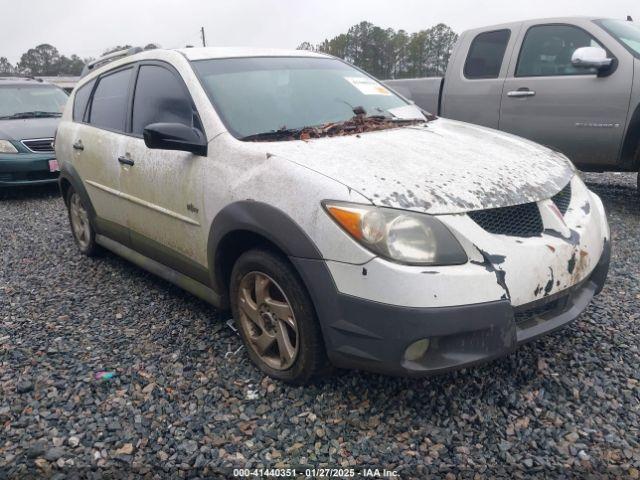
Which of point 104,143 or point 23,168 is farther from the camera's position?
point 23,168

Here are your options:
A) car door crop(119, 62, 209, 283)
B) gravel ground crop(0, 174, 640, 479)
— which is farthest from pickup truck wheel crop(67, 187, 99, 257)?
gravel ground crop(0, 174, 640, 479)

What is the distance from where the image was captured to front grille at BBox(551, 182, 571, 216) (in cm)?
267

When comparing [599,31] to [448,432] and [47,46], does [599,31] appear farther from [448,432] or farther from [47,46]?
[47,46]

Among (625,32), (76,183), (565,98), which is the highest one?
(625,32)

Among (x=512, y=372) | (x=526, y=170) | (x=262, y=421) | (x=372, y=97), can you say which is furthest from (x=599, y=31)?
(x=262, y=421)

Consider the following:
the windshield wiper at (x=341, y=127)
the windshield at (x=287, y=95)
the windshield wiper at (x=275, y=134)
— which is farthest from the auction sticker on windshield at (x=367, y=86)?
the windshield wiper at (x=275, y=134)

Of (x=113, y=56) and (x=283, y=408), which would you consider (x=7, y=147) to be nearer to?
(x=113, y=56)

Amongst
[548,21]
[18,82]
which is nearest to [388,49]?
[18,82]

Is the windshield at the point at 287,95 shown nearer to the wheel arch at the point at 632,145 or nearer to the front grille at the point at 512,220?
the front grille at the point at 512,220

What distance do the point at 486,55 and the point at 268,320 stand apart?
4.85m

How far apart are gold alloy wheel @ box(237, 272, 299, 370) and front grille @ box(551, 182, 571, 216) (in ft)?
4.42

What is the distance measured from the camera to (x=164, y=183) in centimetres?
329

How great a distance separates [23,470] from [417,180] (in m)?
1.99

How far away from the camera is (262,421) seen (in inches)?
98.3
